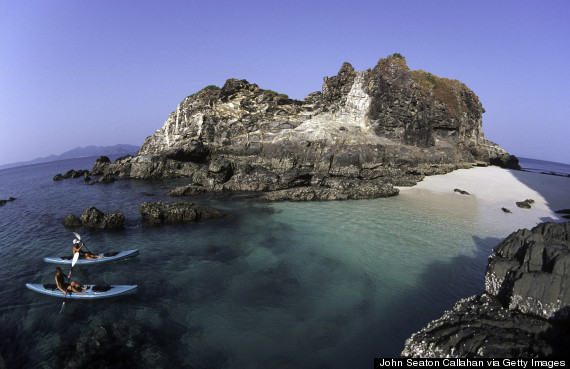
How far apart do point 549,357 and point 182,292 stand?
40.4 ft

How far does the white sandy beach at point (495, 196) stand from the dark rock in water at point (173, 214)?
67.7 ft

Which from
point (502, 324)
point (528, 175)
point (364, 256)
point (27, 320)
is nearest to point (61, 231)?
point (27, 320)

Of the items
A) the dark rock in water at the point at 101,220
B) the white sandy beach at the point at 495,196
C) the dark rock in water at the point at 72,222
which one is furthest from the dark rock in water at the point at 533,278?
the dark rock in water at the point at 72,222

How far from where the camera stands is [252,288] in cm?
1257

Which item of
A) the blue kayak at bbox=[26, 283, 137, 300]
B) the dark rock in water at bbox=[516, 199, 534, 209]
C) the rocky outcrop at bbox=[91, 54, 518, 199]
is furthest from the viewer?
→ the rocky outcrop at bbox=[91, 54, 518, 199]

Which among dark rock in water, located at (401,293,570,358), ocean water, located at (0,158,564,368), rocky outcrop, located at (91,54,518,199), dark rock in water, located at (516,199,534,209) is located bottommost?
ocean water, located at (0,158,564,368)

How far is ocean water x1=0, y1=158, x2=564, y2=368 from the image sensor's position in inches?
353

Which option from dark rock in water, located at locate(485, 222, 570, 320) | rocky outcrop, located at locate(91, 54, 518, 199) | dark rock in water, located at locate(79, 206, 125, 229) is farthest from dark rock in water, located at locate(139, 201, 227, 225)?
dark rock in water, located at locate(485, 222, 570, 320)

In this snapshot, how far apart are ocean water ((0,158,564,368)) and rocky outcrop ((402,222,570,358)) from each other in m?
2.00

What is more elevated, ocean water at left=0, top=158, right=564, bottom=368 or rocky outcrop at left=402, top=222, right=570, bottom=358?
rocky outcrop at left=402, top=222, right=570, bottom=358

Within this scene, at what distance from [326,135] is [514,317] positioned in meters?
36.3

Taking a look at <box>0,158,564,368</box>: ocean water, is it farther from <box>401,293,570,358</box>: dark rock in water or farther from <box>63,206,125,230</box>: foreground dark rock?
<box>401,293,570,358</box>: dark rock in water

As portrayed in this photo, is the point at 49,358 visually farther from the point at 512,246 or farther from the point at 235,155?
the point at 235,155

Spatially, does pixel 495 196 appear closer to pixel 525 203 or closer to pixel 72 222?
pixel 525 203
